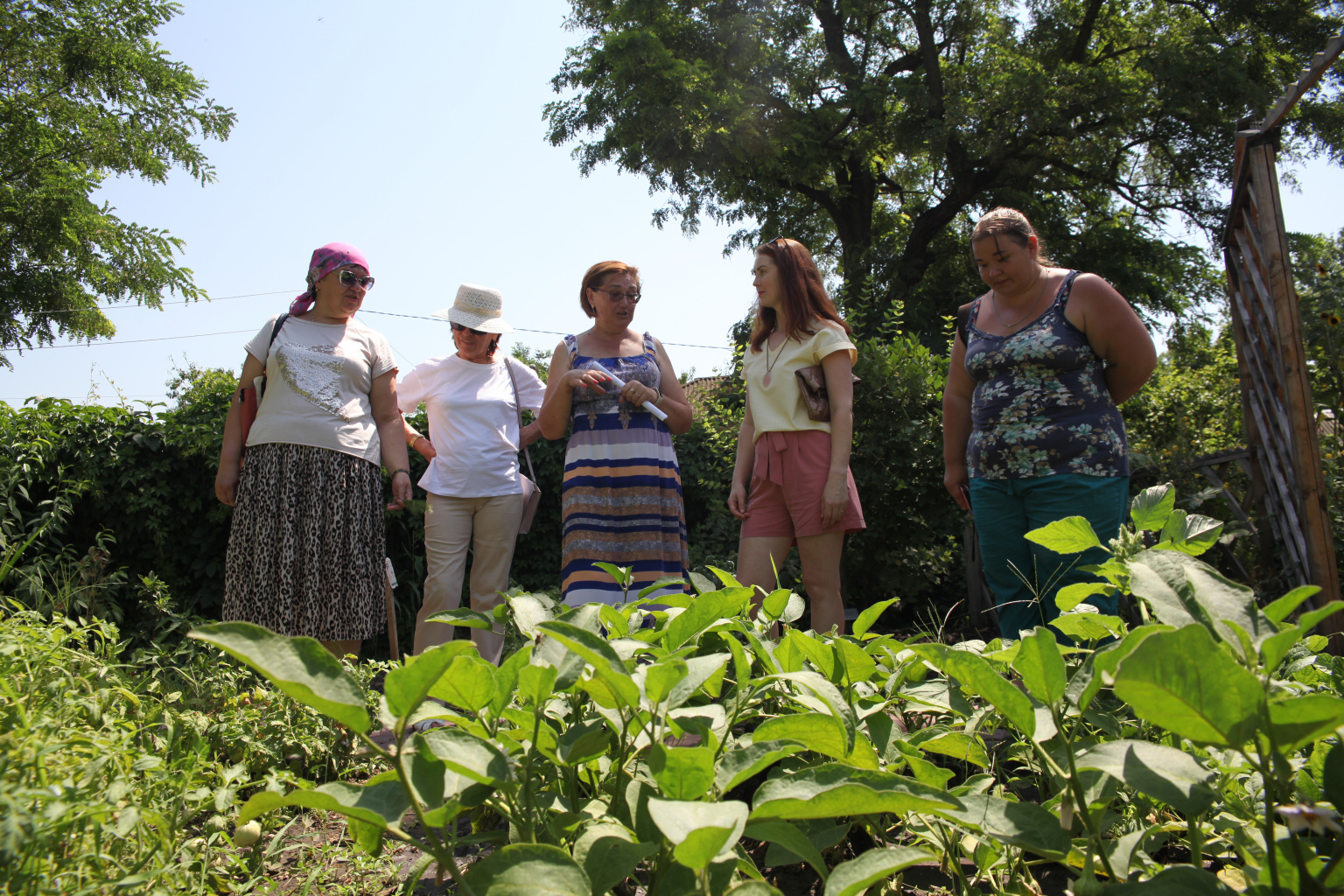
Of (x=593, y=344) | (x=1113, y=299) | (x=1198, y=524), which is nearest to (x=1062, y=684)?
(x=1198, y=524)

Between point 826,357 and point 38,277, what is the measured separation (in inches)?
757

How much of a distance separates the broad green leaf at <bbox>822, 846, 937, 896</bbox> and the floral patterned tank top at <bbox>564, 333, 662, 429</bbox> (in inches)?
114

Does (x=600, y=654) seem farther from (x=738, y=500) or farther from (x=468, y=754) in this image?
(x=738, y=500)

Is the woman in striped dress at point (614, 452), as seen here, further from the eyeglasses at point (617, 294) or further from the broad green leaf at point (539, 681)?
the broad green leaf at point (539, 681)

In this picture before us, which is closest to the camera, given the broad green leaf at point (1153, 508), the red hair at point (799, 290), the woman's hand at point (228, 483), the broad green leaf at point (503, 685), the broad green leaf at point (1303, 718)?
the broad green leaf at point (1303, 718)

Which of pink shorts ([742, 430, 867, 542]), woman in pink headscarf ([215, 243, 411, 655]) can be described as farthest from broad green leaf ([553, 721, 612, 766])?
woman in pink headscarf ([215, 243, 411, 655])

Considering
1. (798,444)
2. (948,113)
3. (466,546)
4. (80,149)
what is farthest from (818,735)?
(80,149)

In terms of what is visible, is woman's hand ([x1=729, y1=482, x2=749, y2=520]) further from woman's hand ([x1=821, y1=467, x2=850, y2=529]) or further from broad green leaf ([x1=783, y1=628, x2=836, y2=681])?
broad green leaf ([x1=783, y1=628, x2=836, y2=681])

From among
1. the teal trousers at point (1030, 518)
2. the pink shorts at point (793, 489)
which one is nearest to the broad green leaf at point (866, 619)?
the teal trousers at point (1030, 518)

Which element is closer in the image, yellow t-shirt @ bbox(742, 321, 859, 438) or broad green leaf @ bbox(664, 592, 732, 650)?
broad green leaf @ bbox(664, 592, 732, 650)

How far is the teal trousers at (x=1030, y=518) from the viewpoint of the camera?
2312 millimetres

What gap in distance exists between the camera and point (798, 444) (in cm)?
312

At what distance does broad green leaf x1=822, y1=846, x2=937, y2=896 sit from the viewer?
1.74 ft

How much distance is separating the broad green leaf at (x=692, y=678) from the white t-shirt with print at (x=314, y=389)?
2.66m
